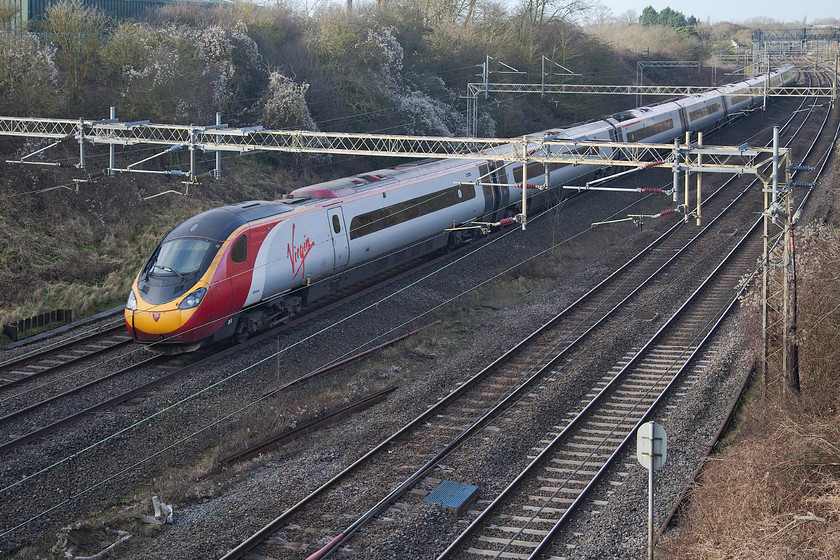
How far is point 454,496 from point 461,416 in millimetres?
3327

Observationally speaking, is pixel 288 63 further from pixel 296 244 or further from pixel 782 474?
pixel 782 474

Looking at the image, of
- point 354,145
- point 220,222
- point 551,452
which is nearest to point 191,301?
point 220,222

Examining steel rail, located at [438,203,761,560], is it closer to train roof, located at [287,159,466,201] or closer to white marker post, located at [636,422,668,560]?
white marker post, located at [636,422,668,560]

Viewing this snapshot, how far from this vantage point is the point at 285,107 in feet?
121

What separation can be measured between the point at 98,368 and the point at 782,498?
44.0 ft

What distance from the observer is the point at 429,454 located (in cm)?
1438

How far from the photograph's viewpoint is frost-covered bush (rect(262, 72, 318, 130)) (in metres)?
36.8

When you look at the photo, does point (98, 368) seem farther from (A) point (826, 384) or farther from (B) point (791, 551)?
(A) point (826, 384)

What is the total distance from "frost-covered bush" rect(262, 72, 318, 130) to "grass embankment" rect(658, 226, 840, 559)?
25115mm

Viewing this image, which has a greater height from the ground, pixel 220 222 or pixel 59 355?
pixel 220 222

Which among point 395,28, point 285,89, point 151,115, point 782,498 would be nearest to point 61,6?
point 151,115

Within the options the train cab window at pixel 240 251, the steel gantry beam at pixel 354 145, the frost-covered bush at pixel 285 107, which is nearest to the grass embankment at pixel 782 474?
the steel gantry beam at pixel 354 145

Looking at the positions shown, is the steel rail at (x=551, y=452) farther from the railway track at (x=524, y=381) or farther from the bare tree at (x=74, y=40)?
the bare tree at (x=74, y=40)

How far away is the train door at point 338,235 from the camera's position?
21406 millimetres
